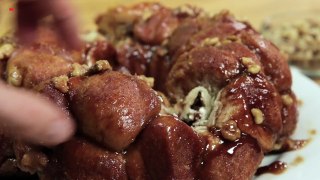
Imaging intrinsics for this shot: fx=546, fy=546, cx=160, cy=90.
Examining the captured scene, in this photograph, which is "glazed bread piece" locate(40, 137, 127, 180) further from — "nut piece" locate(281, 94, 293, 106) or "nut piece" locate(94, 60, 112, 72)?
"nut piece" locate(281, 94, 293, 106)

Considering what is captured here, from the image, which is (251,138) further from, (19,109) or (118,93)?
(19,109)

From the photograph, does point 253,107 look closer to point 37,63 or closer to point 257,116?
point 257,116

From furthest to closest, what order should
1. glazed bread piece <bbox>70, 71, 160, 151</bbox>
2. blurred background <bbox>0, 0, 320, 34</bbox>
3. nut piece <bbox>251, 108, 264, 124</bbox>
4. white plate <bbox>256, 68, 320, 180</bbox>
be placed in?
blurred background <bbox>0, 0, 320, 34</bbox> < white plate <bbox>256, 68, 320, 180</bbox> < nut piece <bbox>251, 108, 264, 124</bbox> < glazed bread piece <bbox>70, 71, 160, 151</bbox>

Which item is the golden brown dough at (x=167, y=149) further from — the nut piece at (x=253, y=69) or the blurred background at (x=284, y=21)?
the blurred background at (x=284, y=21)

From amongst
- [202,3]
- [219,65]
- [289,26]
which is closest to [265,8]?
[202,3]

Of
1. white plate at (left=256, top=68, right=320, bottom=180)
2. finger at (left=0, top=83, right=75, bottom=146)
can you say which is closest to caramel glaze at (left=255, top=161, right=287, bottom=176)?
white plate at (left=256, top=68, right=320, bottom=180)

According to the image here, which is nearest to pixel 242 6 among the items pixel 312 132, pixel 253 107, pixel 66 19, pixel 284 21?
pixel 284 21

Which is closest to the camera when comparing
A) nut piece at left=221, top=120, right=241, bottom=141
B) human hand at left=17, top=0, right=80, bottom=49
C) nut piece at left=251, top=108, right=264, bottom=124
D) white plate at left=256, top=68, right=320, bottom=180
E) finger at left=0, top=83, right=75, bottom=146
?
finger at left=0, top=83, right=75, bottom=146
